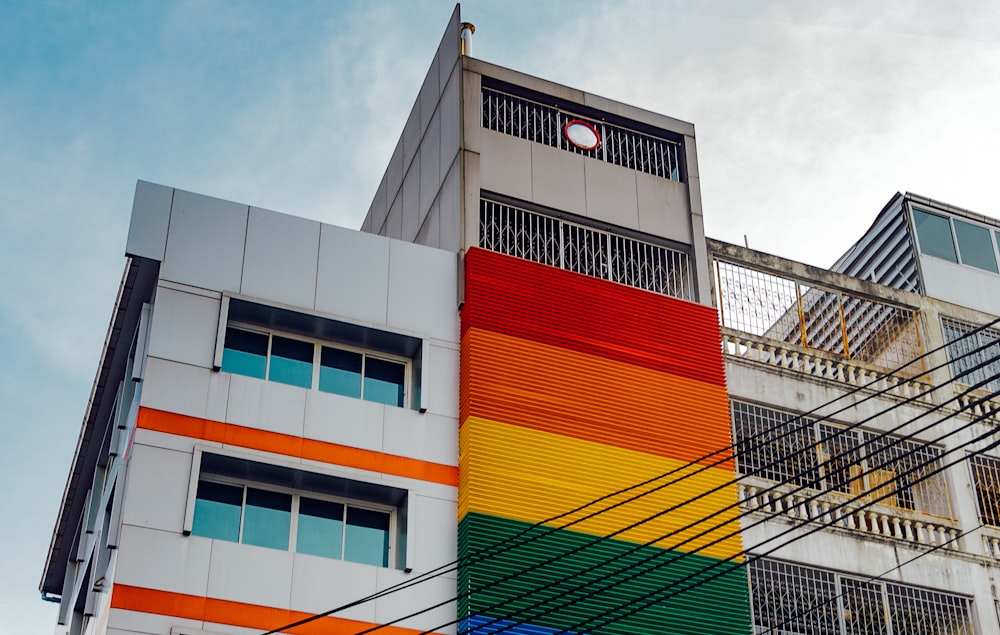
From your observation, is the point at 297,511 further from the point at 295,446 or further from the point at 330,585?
the point at 330,585

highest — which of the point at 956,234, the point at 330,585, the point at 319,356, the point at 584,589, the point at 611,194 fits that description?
the point at 956,234

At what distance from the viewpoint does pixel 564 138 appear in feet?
89.1

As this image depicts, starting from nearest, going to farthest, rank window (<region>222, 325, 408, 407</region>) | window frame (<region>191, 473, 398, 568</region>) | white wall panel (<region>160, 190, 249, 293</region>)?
1. window frame (<region>191, 473, 398, 568</region>)
2. white wall panel (<region>160, 190, 249, 293</region>)
3. window (<region>222, 325, 408, 407</region>)

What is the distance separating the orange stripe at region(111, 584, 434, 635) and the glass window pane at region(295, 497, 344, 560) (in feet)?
4.71

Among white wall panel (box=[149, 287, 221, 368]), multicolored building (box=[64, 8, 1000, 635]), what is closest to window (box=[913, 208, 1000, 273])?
multicolored building (box=[64, 8, 1000, 635])

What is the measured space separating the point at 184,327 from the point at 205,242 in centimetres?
182

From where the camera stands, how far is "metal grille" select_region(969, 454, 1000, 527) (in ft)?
90.5

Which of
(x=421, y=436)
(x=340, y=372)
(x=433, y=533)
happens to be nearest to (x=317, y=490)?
(x=421, y=436)

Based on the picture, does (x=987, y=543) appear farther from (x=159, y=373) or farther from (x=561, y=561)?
(x=159, y=373)

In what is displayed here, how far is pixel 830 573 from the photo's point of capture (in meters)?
24.9

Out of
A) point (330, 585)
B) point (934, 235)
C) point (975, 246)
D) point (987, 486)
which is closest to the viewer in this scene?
point (330, 585)

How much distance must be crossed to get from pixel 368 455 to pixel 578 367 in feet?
15.0

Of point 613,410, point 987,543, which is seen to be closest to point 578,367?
point 613,410

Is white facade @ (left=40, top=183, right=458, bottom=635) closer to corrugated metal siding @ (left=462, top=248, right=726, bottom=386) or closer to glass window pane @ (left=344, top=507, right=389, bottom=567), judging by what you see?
glass window pane @ (left=344, top=507, right=389, bottom=567)
